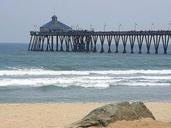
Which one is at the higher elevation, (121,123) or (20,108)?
(121,123)

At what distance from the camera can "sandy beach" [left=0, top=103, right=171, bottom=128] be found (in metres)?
9.48

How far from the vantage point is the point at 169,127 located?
29.1ft

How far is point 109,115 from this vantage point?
954 cm

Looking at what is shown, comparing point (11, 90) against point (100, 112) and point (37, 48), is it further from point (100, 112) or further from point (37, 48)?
point (37, 48)

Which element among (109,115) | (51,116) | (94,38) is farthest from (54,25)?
(109,115)

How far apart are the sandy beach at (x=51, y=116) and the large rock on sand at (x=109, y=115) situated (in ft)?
0.65

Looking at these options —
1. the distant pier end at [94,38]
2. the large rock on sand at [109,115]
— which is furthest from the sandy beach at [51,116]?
the distant pier end at [94,38]

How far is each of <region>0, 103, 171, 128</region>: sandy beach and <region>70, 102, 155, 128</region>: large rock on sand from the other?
0.65ft

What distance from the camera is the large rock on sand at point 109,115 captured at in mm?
9453

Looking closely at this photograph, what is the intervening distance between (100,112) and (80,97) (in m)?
12.8

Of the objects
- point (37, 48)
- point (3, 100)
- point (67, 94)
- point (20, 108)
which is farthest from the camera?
point (37, 48)

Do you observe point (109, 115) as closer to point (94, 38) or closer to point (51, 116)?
point (51, 116)

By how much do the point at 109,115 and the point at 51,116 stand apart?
4.57 m

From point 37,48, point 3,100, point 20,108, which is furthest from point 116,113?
point 37,48
